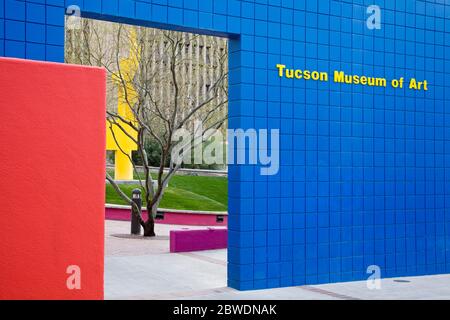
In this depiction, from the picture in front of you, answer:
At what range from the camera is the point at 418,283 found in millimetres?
10422

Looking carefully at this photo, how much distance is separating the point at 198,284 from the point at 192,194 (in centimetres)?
2056

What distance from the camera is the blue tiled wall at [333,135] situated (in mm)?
9562

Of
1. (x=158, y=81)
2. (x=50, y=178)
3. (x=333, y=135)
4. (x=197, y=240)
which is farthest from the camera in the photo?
(x=158, y=81)

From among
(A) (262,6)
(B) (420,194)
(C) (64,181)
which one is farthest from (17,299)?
(B) (420,194)

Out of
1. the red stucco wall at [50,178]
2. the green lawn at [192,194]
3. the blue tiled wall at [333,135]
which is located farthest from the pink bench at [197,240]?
the green lawn at [192,194]

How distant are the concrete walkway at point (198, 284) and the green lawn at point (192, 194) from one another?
13.4m

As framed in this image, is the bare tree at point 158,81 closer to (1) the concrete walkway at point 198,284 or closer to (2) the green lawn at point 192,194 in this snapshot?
(1) the concrete walkway at point 198,284

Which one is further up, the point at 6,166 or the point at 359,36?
the point at 359,36

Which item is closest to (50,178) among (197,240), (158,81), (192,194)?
(197,240)

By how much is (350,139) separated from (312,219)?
5.00ft

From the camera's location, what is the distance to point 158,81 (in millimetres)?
19641

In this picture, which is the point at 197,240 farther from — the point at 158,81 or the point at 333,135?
the point at 158,81

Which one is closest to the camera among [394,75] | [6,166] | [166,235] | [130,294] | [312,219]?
[6,166]

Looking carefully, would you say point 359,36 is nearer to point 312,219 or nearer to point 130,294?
point 312,219
